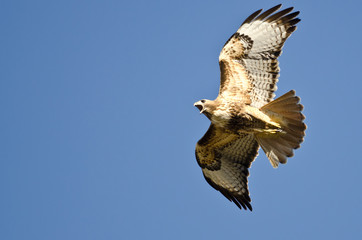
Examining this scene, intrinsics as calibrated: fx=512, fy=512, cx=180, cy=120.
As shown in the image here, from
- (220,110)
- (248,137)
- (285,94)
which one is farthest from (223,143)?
(285,94)

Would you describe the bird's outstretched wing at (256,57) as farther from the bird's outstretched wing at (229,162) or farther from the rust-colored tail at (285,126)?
the bird's outstretched wing at (229,162)

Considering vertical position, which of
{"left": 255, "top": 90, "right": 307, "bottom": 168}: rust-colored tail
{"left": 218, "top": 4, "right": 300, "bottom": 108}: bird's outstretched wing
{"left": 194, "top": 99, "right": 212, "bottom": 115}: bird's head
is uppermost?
{"left": 218, "top": 4, "right": 300, "bottom": 108}: bird's outstretched wing

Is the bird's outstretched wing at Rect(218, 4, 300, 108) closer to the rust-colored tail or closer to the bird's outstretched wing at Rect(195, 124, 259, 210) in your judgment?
the rust-colored tail

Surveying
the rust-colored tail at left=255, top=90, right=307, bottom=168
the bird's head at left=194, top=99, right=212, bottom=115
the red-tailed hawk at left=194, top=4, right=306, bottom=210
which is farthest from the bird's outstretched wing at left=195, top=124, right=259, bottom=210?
the bird's head at left=194, top=99, right=212, bottom=115

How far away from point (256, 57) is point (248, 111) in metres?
1.07

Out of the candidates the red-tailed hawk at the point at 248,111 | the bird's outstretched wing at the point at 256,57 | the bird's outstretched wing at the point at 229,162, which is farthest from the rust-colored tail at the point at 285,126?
the bird's outstretched wing at the point at 229,162

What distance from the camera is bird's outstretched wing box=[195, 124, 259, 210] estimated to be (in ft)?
30.5

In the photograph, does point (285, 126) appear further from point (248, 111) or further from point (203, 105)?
point (203, 105)

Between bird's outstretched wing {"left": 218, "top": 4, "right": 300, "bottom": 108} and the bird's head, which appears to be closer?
the bird's head

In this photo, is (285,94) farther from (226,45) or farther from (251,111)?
(226,45)

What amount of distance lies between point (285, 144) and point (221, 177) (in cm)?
170

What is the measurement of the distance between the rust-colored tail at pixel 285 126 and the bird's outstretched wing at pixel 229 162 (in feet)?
2.65

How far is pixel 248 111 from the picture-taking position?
8438mm

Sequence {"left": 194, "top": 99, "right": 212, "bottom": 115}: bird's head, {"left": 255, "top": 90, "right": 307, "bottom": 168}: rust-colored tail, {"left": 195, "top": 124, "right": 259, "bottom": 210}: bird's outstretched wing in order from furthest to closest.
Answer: {"left": 195, "top": 124, "right": 259, "bottom": 210}: bird's outstretched wing
{"left": 194, "top": 99, "right": 212, "bottom": 115}: bird's head
{"left": 255, "top": 90, "right": 307, "bottom": 168}: rust-colored tail
